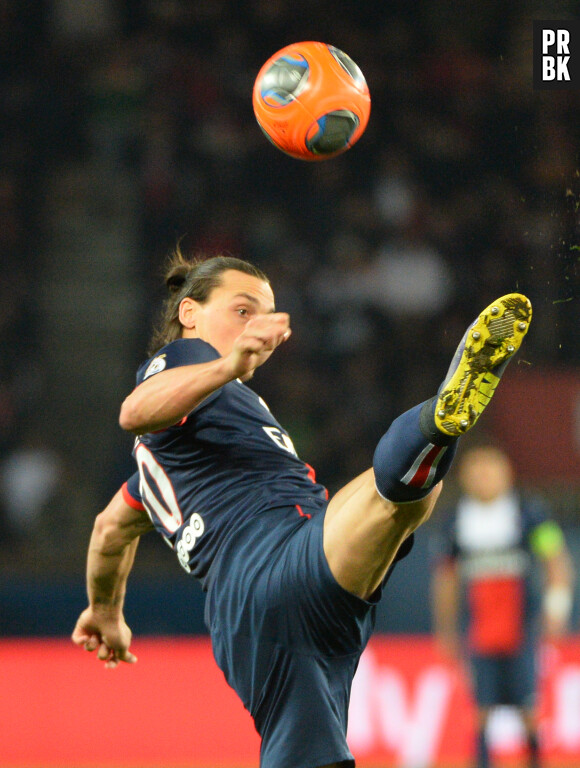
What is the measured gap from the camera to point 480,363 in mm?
2832

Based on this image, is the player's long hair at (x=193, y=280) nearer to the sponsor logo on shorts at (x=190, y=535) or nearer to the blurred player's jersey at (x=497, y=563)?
the sponsor logo on shorts at (x=190, y=535)

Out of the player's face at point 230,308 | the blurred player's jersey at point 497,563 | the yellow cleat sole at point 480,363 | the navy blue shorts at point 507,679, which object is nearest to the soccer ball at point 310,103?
the player's face at point 230,308

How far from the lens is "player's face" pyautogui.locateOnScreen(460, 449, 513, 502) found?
6.65 meters

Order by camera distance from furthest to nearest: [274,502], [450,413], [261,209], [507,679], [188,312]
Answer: [261,209]
[507,679]
[188,312]
[274,502]
[450,413]

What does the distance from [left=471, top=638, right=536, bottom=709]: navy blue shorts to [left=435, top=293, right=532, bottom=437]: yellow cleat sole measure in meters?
4.06

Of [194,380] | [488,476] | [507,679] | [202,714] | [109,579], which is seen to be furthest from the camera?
[202,714]

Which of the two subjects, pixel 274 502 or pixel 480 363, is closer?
pixel 480 363

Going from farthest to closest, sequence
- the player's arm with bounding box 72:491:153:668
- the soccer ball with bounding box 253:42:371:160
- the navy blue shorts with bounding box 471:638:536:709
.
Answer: the navy blue shorts with bounding box 471:638:536:709 → the soccer ball with bounding box 253:42:371:160 → the player's arm with bounding box 72:491:153:668

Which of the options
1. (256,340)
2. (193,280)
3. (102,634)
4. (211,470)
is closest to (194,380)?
(256,340)

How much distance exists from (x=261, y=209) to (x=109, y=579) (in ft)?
21.3

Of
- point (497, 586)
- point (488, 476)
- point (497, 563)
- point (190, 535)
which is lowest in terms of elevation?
point (497, 586)

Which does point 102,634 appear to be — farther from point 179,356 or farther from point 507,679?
point 507,679

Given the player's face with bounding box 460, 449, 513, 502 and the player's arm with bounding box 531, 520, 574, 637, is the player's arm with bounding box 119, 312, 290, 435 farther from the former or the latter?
the player's arm with bounding box 531, 520, 574, 637

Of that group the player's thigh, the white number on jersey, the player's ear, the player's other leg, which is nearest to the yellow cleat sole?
the player's other leg
